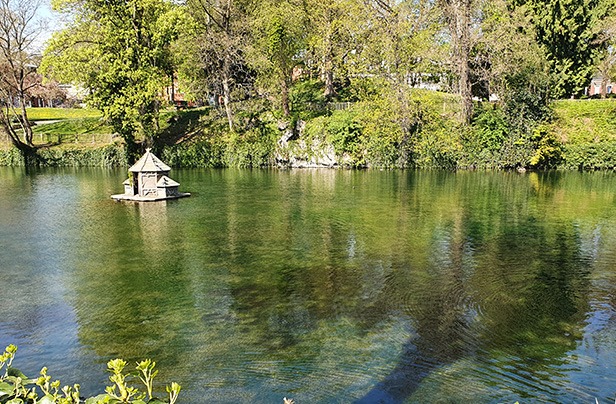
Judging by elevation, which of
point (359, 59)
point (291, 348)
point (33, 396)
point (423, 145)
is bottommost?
point (291, 348)

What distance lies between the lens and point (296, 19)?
4988cm

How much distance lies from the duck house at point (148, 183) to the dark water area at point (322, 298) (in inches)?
95.2

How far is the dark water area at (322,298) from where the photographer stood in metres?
9.07

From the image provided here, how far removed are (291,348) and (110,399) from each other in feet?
22.0

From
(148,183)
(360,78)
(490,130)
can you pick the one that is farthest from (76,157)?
(490,130)

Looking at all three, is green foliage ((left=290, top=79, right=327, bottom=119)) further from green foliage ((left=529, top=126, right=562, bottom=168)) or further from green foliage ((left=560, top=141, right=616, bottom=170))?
green foliage ((left=560, top=141, right=616, bottom=170))

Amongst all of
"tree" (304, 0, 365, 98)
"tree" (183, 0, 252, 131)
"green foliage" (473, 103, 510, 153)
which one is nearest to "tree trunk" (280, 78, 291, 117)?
"tree" (183, 0, 252, 131)

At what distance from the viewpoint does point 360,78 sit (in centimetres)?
4925

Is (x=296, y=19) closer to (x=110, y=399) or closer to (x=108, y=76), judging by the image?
(x=108, y=76)

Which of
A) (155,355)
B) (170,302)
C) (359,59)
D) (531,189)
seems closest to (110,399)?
(155,355)

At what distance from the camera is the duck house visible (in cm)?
2720

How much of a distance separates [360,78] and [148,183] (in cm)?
2782

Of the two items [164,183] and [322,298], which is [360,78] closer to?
[164,183]

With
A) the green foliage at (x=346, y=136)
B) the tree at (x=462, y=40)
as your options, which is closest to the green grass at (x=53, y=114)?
the green foliage at (x=346, y=136)
